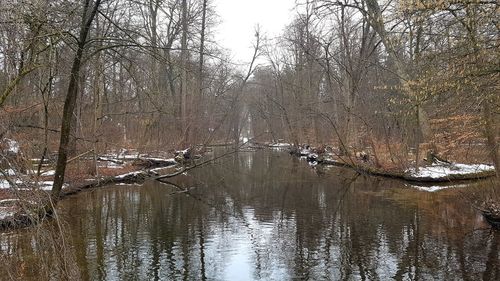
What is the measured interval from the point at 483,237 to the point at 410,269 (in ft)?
10.4

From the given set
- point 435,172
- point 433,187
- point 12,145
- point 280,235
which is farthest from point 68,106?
point 435,172

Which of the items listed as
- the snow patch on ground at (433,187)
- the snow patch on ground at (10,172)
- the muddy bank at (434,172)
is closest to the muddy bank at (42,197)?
the snow patch on ground at (10,172)

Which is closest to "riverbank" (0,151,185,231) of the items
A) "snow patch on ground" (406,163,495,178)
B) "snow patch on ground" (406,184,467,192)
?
"snow patch on ground" (406,184,467,192)

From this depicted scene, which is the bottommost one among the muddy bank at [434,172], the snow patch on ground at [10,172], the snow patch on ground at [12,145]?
the muddy bank at [434,172]

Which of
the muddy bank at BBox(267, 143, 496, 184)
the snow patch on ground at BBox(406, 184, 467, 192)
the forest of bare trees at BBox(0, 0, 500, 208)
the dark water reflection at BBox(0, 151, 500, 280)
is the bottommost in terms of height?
the dark water reflection at BBox(0, 151, 500, 280)

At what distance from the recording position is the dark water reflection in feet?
27.0

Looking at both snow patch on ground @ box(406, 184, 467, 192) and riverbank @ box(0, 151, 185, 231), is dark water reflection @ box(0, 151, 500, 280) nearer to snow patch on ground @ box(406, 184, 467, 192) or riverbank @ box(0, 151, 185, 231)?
snow patch on ground @ box(406, 184, 467, 192)

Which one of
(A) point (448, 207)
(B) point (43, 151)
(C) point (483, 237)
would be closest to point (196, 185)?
(B) point (43, 151)

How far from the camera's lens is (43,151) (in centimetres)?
1180

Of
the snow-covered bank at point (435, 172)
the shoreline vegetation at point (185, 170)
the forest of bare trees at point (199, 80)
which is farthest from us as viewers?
the snow-covered bank at point (435, 172)

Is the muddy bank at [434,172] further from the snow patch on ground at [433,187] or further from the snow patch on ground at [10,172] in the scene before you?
the snow patch on ground at [10,172]

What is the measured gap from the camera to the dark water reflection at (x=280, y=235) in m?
8.22

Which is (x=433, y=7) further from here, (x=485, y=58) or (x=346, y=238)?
(x=346, y=238)

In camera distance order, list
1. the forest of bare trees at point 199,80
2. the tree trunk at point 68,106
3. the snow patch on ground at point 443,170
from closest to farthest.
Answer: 1. the forest of bare trees at point 199,80
2. the tree trunk at point 68,106
3. the snow patch on ground at point 443,170
